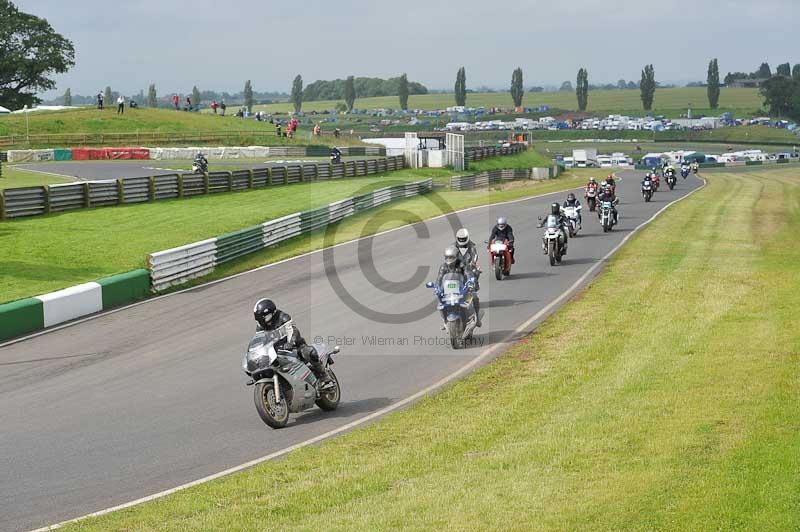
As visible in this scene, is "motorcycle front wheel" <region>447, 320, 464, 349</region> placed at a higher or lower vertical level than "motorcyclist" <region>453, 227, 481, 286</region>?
lower

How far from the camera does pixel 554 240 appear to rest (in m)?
28.8

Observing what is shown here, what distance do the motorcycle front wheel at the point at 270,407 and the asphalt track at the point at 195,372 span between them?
16 centimetres

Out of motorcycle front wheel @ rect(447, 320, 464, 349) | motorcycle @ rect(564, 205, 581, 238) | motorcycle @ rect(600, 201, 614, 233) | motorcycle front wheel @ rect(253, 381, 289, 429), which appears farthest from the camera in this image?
motorcycle @ rect(600, 201, 614, 233)

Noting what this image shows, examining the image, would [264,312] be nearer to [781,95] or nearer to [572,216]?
[572,216]

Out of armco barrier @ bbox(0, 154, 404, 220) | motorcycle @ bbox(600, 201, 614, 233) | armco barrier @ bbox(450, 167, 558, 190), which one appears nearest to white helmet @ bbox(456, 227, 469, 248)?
motorcycle @ bbox(600, 201, 614, 233)

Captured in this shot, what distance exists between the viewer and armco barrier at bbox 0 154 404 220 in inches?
1403

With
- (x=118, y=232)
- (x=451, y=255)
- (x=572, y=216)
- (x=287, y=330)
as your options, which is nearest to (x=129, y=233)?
(x=118, y=232)

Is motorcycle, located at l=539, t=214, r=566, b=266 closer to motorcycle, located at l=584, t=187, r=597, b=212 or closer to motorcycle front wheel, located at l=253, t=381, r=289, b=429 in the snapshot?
motorcycle, located at l=584, t=187, r=597, b=212

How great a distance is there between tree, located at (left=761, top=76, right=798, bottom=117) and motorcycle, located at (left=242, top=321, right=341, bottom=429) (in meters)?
196

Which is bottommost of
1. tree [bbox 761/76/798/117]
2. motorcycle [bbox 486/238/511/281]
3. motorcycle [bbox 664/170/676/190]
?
motorcycle [bbox 486/238/511/281]

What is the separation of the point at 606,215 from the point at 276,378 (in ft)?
84.9

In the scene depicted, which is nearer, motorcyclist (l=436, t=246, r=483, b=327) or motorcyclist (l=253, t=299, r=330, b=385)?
motorcyclist (l=253, t=299, r=330, b=385)

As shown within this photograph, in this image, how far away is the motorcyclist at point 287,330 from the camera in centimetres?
1330

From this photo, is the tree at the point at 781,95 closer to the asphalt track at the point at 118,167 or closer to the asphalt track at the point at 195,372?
the asphalt track at the point at 118,167
